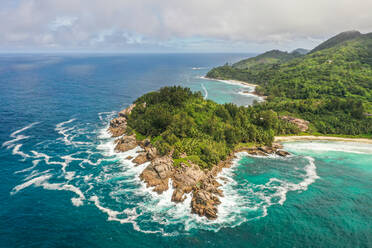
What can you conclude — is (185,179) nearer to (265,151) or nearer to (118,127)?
(265,151)

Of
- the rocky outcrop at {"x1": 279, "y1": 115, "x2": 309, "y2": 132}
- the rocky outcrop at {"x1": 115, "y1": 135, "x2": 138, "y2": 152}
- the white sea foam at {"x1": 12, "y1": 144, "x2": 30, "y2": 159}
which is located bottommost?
the white sea foam at {"x1": 12, "y1": 144, "x2": 30, "y2": 159}

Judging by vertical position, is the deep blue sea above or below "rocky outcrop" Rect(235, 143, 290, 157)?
below

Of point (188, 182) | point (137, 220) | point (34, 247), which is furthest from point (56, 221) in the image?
point (188, 182)

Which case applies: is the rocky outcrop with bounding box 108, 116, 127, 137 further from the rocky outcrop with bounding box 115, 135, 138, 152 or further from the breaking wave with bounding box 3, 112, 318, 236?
the rocky outcrop with bounding box 115, 135, 138, 152

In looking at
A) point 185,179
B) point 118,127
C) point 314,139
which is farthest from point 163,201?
point 314,139

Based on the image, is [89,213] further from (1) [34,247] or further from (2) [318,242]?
(2) [318,242]

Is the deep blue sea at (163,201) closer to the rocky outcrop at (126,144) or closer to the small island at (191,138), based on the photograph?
the rocky outcrop at (126,144)

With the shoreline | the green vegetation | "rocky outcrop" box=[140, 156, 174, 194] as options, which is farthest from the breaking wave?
the shoreline
